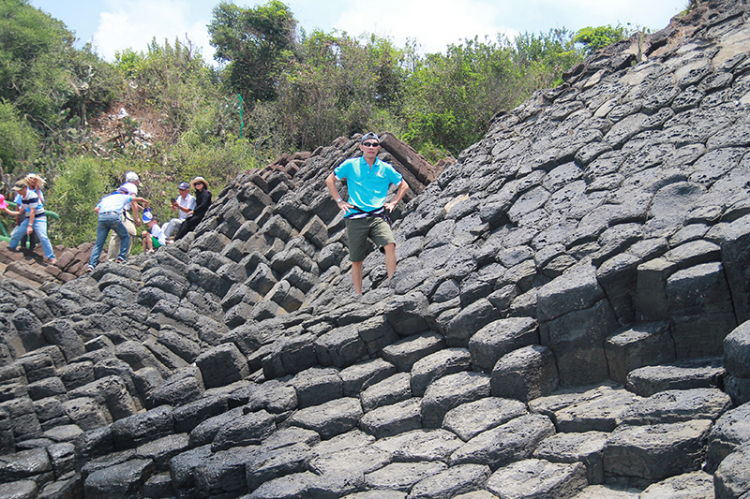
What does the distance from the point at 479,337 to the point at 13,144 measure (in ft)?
68.3

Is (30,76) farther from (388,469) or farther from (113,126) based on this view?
(388,469)

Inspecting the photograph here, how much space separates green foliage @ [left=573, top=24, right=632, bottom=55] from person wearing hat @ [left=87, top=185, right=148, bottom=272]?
2042 centimetres

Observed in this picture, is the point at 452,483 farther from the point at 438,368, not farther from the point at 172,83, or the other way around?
the point at 172,83

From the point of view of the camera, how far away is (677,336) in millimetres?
4160

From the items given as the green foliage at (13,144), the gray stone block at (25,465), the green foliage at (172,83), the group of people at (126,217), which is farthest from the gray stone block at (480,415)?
the green foliage at (172,83)

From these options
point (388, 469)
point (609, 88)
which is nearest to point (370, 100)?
point (609, 88)

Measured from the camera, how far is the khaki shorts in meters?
6.83

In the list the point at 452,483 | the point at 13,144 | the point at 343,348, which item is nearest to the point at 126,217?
the point at 343,348

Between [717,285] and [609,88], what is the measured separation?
446cm

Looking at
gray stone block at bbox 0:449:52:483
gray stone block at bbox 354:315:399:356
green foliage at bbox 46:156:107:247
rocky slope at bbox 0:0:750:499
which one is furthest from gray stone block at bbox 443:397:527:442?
green foliage at bbox 46:156:107:247

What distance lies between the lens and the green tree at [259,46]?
26.8 metres

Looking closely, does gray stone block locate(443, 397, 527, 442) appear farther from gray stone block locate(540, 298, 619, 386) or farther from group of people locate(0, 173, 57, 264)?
group of people locate(0, 173, 57, 264)

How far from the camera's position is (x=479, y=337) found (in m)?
5.02

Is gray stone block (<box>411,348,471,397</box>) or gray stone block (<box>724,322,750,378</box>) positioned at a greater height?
gray stone block (<box>411,348,471,397</box>)
